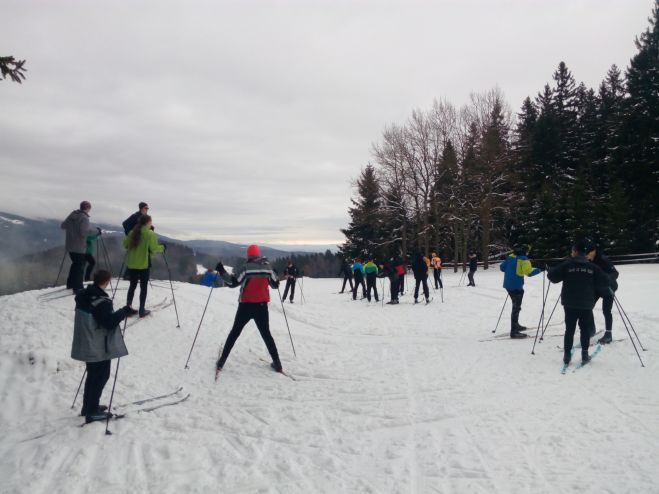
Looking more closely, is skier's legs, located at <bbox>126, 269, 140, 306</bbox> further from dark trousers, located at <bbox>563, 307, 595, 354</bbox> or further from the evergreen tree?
the evergreen tree

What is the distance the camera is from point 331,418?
488 centimetres

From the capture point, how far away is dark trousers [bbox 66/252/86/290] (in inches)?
326

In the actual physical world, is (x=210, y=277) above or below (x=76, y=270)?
below

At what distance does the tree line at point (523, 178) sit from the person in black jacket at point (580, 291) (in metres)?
24.9

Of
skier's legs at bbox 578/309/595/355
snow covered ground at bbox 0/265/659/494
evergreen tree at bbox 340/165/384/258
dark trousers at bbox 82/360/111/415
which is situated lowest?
snow covered ground at bbox 0/265/659/494

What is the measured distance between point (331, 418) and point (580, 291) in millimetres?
4674

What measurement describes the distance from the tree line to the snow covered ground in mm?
24512

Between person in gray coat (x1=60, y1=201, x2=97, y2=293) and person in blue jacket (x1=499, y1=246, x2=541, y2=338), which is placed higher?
person in gray coat (x1=60, y1=201, x2=97, y2=293)

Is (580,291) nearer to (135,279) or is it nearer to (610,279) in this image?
(610,279)

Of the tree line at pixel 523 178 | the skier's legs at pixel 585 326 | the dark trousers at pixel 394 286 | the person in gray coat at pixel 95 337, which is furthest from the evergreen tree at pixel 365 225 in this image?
the person in gray coat at pixel 95 337

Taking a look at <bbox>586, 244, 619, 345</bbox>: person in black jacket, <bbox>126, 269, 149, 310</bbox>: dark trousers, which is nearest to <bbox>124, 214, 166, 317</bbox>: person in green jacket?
<bbox>126, 269, 149, 310</bbox>: dark trousers

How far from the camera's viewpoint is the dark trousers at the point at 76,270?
326 inches

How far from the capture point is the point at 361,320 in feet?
41.2

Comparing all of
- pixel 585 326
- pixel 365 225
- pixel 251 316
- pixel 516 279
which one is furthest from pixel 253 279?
pixel 365 225
